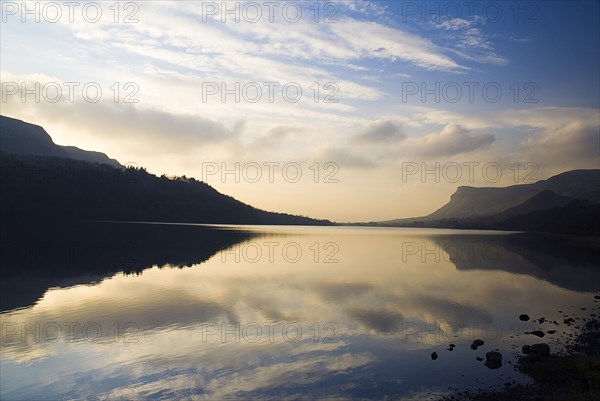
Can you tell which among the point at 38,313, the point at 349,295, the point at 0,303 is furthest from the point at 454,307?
the point at 0,303

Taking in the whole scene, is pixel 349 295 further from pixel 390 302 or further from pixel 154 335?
pixel 154 335

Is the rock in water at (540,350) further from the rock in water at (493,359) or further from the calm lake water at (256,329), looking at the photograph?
the rock in water at (493,359)

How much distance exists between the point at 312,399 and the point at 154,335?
1648 cm

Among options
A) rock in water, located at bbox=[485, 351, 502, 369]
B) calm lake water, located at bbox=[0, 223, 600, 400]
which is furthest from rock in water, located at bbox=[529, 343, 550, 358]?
rock in water, located at bbox=[485, 351, 502, 369]

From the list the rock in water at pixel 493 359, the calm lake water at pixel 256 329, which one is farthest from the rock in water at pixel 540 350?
the rock in water at pixel 493 359

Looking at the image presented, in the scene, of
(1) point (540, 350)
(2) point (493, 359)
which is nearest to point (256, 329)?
(2) point (493, 359)

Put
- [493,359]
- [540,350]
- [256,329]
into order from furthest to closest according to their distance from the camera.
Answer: [256,329], [540,350], [493,359]

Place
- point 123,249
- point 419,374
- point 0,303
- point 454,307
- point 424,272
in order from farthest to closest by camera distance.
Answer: point 123,249 → point 424,272 → point 454,307 → point 0,303 → point 419,374

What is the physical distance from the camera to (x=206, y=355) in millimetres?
26188

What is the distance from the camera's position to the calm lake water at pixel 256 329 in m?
21.7

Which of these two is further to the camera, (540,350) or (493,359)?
(540,350)

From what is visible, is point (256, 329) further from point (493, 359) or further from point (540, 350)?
point (540, 350)

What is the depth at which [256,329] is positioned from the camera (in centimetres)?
3331

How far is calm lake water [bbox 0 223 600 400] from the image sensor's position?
2172 centimetres
